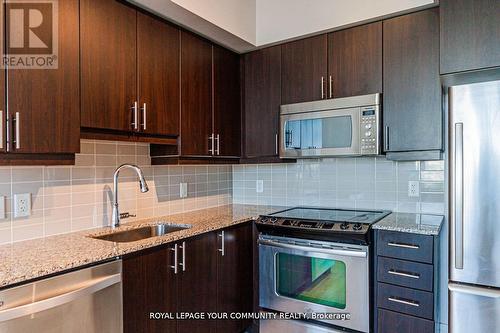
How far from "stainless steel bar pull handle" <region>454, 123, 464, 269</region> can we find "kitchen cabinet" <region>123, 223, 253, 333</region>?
4.30ft

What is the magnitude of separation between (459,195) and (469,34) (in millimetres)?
884


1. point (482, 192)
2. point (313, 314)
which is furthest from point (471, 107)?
point (313, 314)

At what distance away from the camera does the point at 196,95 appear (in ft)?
7.92

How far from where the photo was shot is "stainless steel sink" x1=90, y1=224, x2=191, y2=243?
202 cm

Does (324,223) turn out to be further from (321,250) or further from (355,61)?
(355,61)

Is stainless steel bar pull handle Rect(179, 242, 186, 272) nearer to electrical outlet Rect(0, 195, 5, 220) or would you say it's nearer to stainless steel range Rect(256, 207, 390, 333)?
stainless steel range Rect(256, 207, 390, 333)

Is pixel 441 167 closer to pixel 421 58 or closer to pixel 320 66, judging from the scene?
pixel 421 58

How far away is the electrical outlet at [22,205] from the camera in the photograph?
1718 millimetres

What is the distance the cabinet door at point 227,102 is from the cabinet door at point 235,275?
2.26 feet

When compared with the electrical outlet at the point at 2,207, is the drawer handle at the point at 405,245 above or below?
below

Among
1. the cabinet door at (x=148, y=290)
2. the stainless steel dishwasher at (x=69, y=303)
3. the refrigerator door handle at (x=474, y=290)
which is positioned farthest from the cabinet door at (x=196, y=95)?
the refrigerator door handle at (x=474, y=290)

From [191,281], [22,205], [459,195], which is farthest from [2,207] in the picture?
[459,195]

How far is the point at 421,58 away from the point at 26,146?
2.28 metres

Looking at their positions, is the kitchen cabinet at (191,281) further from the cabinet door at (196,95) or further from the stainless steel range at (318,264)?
the cabinet door at (196,95)
